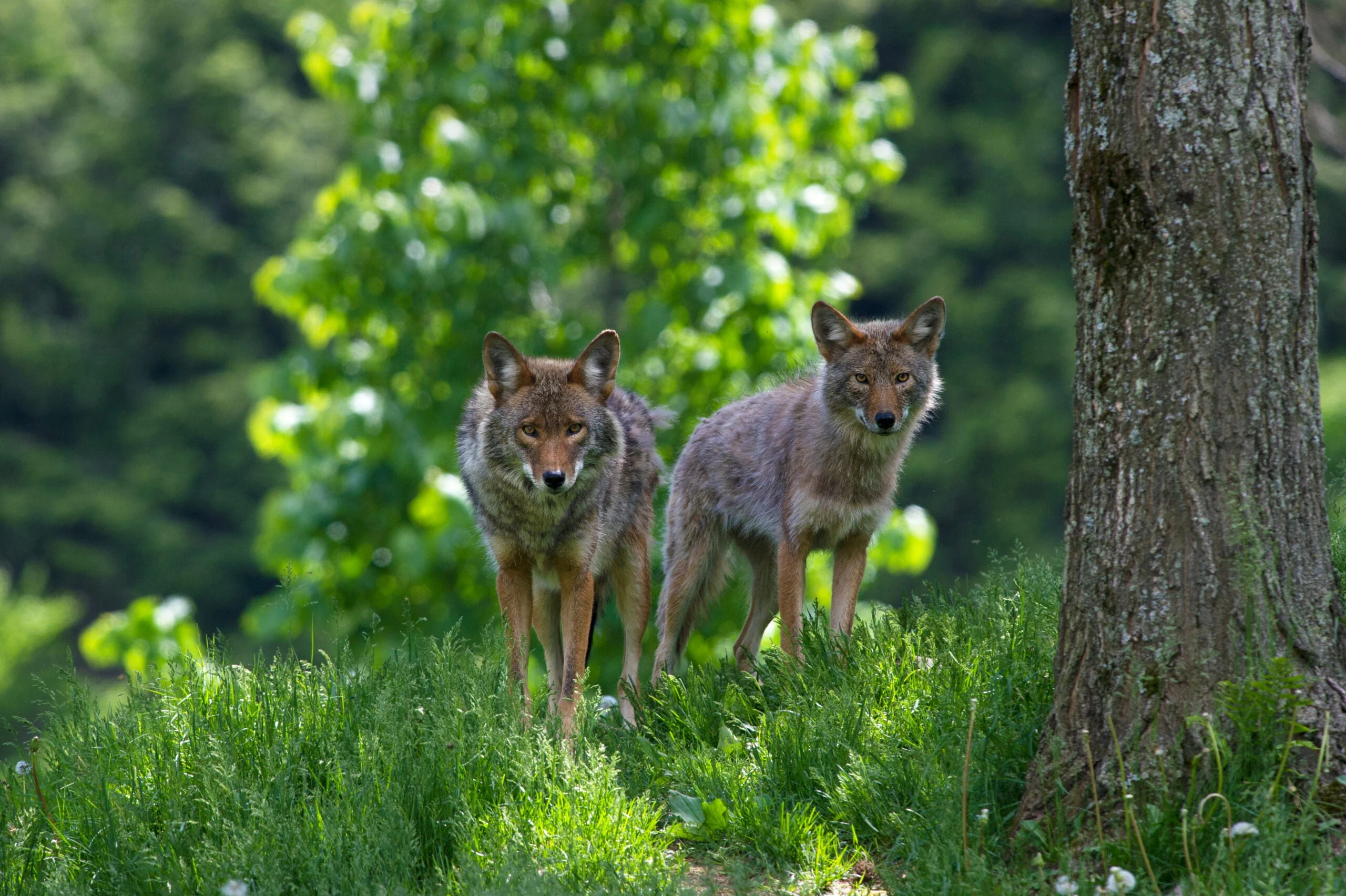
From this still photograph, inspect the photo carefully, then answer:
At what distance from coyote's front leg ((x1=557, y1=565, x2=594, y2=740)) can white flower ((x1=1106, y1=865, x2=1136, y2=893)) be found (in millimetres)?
3113

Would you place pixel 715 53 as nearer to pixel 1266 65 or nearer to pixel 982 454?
pixel 1266 65

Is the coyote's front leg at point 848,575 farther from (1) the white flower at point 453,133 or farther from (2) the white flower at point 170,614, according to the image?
(2) the white flower at point 170,614

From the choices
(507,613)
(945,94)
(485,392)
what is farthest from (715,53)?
(945,94)

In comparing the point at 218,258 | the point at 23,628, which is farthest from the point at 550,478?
the point at 218,258

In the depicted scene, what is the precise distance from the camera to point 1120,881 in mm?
3309

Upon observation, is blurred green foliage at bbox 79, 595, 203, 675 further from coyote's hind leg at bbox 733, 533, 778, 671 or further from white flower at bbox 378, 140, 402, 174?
coyote's hind leg at bbox 733, 533, 778, 671

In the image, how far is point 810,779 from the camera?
4402 millimetres

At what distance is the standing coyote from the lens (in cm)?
647

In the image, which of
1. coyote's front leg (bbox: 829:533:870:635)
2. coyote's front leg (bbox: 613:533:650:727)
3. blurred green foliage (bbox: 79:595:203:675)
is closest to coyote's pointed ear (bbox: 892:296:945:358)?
coyote's front leg (bbox: 829:533:870:635)

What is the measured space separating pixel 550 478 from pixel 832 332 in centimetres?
185

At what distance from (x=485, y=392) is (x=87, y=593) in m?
28.9

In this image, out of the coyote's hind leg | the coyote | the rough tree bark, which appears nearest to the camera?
the rough tree bark

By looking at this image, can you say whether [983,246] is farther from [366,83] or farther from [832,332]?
[832,332]

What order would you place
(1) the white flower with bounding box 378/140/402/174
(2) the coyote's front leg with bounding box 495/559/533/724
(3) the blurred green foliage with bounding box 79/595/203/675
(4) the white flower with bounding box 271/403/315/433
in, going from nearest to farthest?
(2) the coyote's front leg with bounding box 495/559/533/724
(3) the blurred green foliage with bounding box 79/595/203/675
(4) the white flower with bounding box 271/403/315/433
(1) the white flower with bounding box 378/140/402/174
